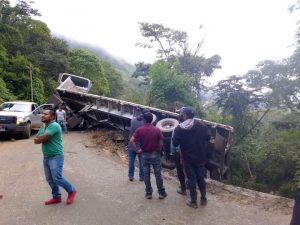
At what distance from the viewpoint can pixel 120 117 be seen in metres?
15.2

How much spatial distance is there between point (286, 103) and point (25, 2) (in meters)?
34.5

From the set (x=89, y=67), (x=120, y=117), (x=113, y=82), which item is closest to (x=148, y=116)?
(x=120, y=117)

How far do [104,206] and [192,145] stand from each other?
199 cm

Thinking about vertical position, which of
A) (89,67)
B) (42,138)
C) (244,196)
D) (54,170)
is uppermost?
(42,138)

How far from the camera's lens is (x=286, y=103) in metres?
18.1

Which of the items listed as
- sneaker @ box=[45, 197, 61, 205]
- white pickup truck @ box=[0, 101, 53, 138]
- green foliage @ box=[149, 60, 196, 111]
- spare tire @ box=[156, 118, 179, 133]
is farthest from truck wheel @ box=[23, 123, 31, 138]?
sneaker @ box=[45, 197, 61, 205]

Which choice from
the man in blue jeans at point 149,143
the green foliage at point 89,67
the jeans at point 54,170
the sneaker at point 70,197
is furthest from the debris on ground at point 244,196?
the green foliage at point 89,67

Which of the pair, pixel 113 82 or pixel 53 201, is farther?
pixel 113 82

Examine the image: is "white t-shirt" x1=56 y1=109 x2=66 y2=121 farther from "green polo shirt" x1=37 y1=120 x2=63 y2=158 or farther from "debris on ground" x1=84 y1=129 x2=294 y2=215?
"green polo shirt" x1=37 y1=120 x2=63 y2=158

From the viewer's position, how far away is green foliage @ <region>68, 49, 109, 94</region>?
53.4 meters

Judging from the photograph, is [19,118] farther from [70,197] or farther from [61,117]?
[70,197]

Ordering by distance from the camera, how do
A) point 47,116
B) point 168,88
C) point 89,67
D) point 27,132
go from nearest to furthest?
point 47,116 → point 27,132 → point 168,88 → point 89,67

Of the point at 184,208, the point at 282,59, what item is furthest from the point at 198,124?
the point at 282,59

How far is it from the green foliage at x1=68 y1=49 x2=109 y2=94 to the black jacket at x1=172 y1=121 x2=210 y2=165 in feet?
154
